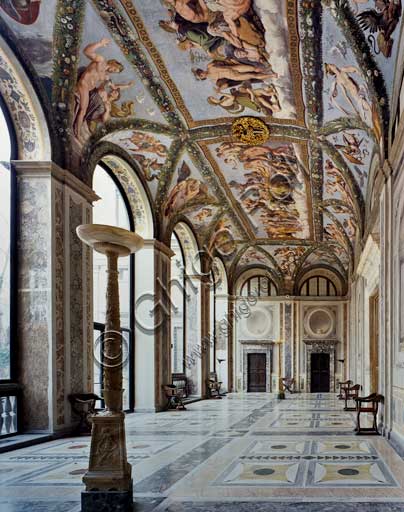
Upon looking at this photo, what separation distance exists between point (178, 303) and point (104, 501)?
19002mm

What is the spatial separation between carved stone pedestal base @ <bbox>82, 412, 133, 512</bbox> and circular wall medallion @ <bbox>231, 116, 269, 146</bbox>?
34.0 feet

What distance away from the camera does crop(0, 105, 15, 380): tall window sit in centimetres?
1121

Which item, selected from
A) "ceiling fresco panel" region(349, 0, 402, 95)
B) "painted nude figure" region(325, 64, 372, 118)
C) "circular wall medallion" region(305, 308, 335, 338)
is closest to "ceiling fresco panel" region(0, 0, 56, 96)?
"ceiling fresco panel" region(349, 0, 402, 95)

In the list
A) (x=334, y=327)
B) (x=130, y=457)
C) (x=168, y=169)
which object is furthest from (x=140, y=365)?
(x=334, y=327)

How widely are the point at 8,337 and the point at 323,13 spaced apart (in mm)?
7607

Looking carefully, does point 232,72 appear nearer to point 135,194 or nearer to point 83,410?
point 135,194

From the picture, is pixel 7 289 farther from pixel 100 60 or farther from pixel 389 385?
pixel 389 385

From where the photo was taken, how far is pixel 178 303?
25047 mm

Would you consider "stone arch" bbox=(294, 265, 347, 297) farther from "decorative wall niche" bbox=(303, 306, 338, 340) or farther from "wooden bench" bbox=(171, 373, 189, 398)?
"wooden bench" bbox=(171, 373, 189, 398)

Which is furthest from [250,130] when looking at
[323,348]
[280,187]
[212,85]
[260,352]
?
[323,348]

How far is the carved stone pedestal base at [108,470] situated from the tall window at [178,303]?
17630 millimetres

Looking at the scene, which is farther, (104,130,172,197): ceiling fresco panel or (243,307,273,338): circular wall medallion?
(243,307,273,338): circular wall medallion

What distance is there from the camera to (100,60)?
38.8 ft

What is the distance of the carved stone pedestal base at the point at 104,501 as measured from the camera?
237 inches
